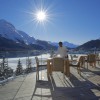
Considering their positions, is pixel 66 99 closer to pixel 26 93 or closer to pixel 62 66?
pixel 26 93

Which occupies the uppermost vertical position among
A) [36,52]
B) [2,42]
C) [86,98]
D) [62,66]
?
[2,42]

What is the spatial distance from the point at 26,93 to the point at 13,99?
648 millimetres

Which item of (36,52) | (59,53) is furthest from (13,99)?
(36,52)

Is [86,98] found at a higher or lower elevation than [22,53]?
lower

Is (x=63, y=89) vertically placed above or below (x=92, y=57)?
below

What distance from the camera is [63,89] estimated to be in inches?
238

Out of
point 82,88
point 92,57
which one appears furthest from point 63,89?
point 92,57

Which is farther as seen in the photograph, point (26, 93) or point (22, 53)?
point (22, 53)

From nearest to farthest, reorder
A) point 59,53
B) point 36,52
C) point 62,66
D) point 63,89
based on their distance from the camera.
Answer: point 63,89
point 62,66
point 59,53
point 36,52

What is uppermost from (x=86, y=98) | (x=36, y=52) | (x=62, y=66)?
(x=36, y=52)

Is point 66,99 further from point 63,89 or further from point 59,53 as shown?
point 59,53

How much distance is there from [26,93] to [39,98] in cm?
57

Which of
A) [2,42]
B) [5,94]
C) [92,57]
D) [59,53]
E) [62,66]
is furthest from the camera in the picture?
[2,42]

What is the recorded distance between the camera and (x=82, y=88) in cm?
616
